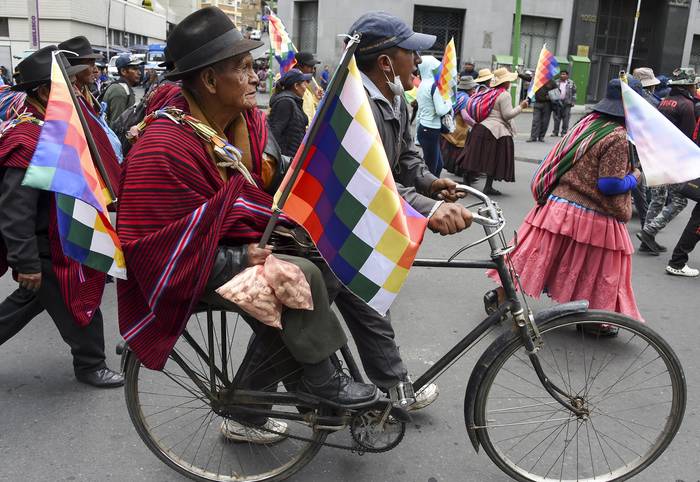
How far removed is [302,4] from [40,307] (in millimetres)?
29984

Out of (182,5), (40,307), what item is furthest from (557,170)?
(182,5)

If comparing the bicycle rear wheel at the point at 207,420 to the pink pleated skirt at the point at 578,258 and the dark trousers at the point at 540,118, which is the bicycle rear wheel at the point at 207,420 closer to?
the pink pleated skirt at the point at 578,258

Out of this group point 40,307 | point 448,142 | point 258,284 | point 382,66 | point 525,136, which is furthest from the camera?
point 525,136

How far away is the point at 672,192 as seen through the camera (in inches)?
259

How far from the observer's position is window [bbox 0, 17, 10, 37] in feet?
142

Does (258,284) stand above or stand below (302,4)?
below

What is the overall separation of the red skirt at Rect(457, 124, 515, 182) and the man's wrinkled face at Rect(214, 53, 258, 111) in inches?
288

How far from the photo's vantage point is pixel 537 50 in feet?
99.6

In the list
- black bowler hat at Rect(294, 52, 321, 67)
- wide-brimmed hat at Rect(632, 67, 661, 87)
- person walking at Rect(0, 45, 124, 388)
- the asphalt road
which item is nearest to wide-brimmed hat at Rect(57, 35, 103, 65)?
person walking at Rect(0, 45, 124, 388)

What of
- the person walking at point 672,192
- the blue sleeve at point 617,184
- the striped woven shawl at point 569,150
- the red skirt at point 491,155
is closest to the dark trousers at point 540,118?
the red skirt at point 491,155

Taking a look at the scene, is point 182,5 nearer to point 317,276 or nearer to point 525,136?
point 525,136

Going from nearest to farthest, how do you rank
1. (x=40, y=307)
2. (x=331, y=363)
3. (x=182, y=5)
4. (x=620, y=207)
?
1. (x=331, y=363)
2. (x=40, y=307)
3. (x=620, y=207)
4. (x=182, y=5)

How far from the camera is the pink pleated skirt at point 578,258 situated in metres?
4.28

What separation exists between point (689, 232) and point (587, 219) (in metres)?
2.15
